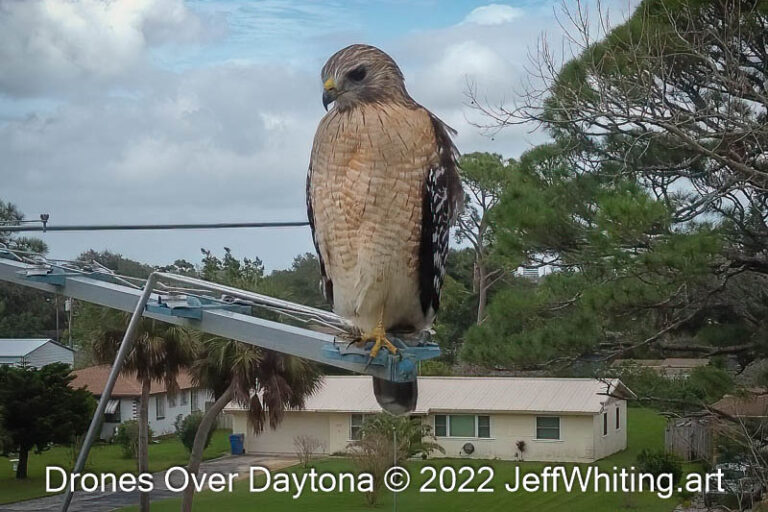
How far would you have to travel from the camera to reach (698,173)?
35.8 ft

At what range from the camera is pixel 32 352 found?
27.5 m

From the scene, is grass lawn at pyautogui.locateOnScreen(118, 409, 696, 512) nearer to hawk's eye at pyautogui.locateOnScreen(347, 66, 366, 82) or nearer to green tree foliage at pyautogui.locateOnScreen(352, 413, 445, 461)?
green tree foliage at pyautogui.locateOnScreen(352, 413, 445, 461)

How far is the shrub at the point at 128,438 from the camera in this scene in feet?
76.3

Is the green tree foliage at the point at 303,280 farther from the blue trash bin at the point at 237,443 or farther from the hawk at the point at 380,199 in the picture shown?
the hawk at the point at 380,199

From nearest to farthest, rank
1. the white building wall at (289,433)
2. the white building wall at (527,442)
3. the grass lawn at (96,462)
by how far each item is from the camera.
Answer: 1. the grass lawn at (96,462)
2. the white building wall at (527,442)
3. the white building wall at (289,433)

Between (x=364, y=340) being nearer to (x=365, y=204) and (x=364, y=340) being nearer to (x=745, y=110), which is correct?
(x=365, y=204)

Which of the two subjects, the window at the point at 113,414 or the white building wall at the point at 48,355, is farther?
the white building wall at the point at 48,355

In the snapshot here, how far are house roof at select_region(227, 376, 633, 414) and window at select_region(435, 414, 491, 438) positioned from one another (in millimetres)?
326

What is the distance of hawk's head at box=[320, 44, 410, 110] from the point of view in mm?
2785

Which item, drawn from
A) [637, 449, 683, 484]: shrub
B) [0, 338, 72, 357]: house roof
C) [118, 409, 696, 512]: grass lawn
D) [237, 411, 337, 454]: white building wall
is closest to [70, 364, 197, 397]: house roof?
[0, 338, 72, 357]: house roof

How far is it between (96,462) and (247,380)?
10916 millimetres

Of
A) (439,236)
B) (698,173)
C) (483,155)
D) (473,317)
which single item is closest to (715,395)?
(698,173)

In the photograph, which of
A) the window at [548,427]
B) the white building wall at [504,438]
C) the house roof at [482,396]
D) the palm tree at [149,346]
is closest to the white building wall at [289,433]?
the white building wall at [504,438]

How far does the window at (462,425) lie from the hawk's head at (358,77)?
20524mm
